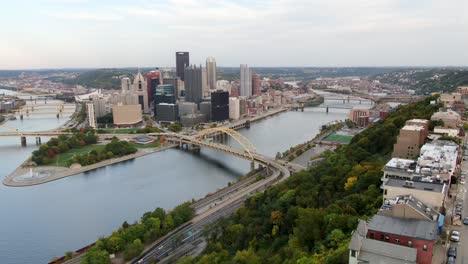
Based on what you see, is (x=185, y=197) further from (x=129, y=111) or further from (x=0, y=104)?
(x=0, y=104)

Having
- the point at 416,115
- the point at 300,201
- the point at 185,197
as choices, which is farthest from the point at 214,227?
the point at 416,115

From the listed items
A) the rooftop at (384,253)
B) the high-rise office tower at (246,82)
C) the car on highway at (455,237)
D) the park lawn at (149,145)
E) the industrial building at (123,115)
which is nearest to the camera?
the rooftop at (384,253)

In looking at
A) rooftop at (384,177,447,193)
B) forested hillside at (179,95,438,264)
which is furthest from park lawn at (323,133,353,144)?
rooftop at (384,177,447,193)

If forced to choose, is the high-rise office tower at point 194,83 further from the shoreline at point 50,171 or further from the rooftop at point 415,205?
the rooftop at point 415,205

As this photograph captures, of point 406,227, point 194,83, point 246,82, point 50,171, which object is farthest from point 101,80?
point 406,227

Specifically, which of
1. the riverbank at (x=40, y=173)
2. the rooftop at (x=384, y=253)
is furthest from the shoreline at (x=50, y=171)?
the rooftop at (x=384, y=253)

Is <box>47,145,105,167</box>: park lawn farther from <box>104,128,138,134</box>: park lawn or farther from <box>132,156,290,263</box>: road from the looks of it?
<box>132,156,290,263</box>: road

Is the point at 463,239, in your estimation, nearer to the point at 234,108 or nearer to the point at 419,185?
the point at 419,185

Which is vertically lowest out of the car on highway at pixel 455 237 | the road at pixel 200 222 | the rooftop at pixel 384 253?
the road at pixel 200 222
